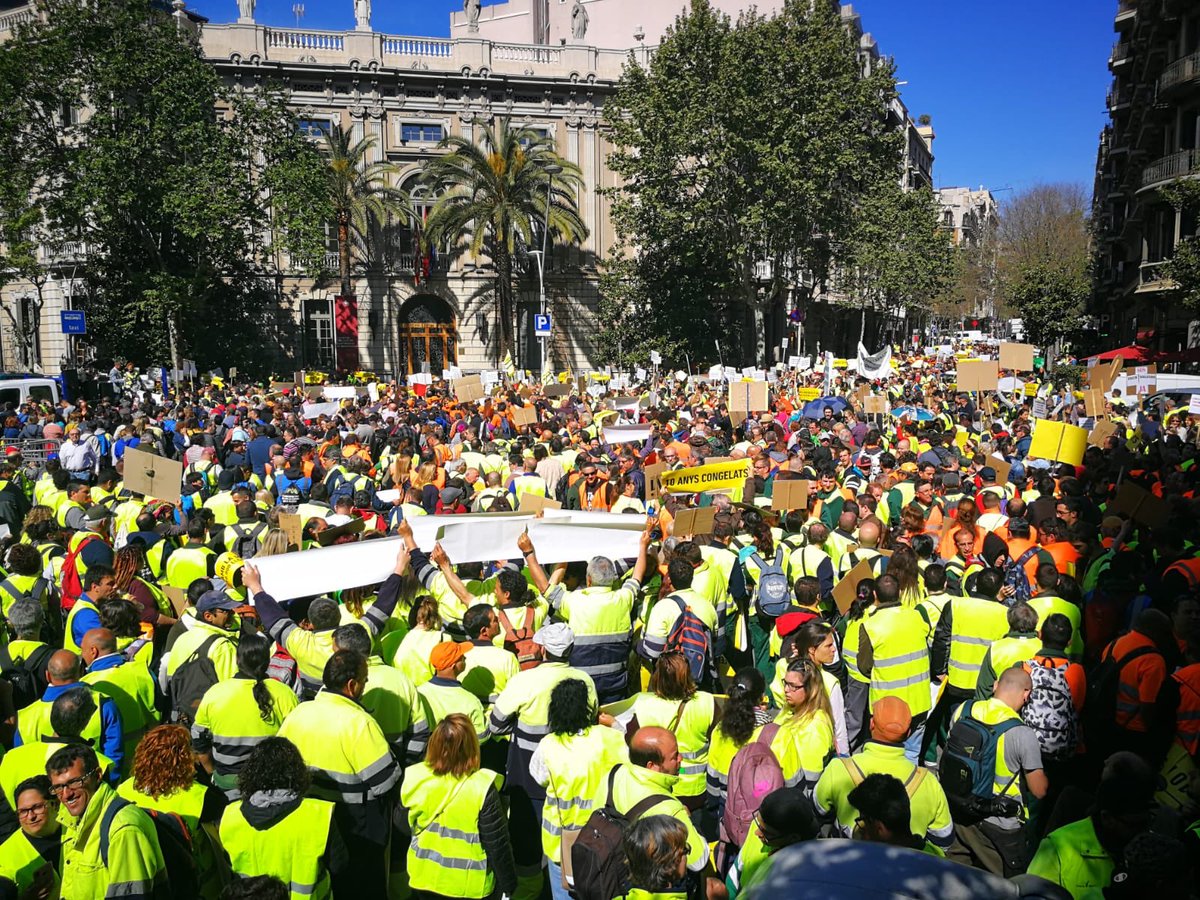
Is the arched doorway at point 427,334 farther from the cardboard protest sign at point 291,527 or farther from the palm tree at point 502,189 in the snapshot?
the cardboard protest sign at point 291,527

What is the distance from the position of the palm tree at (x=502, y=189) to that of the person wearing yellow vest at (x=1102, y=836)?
113 feet

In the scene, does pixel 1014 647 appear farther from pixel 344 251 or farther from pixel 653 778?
pixel 344 251

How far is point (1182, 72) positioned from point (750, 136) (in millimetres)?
14528

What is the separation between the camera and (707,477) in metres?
8.87

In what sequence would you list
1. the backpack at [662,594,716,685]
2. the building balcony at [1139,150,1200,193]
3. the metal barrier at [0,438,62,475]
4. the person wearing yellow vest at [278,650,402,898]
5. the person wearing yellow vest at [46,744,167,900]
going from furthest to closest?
the building balcony at [1139,150,1200,193]
the metal barrier at [0,438,62,475]
the backpack at [662,594,716,685]
the person wearing yellow vest at [278,650,402,898]
the person wearing yellow vest at [46,744,167,900]

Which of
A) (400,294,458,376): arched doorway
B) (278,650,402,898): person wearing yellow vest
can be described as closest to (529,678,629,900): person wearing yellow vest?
(278,650,402,898): person wearing yellow vest

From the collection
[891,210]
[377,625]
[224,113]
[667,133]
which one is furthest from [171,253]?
[377,625]

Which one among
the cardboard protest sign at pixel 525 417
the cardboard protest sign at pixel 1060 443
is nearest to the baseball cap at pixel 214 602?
the cardboard protest sign at pixel 1060 443

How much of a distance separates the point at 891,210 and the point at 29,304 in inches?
1529

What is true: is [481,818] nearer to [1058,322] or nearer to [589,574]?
[589,574]

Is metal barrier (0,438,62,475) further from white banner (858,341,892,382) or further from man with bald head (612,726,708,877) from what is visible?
white banner (858,341,892,382)

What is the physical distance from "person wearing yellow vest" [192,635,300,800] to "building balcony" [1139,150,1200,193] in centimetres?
3252

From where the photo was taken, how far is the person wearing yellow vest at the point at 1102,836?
11.0ft

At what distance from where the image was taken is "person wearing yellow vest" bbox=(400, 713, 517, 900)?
4.05 metres
